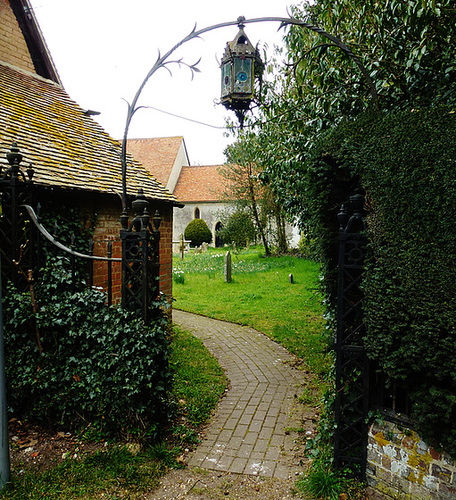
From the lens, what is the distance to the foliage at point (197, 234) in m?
31.3

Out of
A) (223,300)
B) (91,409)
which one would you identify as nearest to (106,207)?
(91,409)

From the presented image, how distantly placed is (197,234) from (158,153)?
949cm

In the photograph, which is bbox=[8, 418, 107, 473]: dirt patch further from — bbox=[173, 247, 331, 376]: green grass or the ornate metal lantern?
the ornate metal lantern

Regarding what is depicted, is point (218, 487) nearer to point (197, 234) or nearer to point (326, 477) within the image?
point (326, 477)

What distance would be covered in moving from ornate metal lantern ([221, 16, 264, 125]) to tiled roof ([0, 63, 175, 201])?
1925 mm

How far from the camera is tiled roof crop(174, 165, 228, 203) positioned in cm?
3488

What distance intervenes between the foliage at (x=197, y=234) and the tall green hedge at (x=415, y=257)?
28380 millimetres

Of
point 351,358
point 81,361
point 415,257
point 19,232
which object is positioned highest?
point 19,232

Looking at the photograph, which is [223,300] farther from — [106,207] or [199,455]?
[199,455]

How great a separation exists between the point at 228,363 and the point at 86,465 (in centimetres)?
324

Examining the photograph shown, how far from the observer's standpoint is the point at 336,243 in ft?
12.6

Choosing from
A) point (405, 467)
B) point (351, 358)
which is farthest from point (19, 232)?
point (405, 467)

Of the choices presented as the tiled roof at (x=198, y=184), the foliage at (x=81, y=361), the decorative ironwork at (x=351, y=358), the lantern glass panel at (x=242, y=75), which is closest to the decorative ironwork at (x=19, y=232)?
the foliage at (x=81, y=361)

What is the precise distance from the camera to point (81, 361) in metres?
4.07
